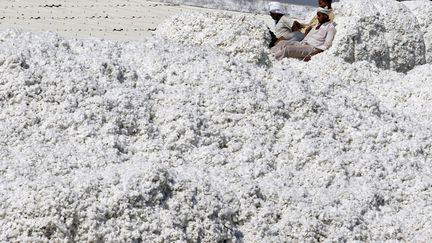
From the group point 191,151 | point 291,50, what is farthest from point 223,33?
point 191,151

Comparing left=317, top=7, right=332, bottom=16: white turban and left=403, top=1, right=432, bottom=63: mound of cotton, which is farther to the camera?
left=403, top=1, right=432, bottom=63: mound of cotton

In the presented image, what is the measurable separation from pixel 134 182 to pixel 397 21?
419 cm

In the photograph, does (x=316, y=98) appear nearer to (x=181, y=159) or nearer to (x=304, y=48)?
(x=181, y=159)

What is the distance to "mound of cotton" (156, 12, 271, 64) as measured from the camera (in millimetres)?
5758

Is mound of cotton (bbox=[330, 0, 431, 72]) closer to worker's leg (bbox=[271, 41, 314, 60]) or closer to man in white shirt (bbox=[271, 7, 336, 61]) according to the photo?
man in white shirt (bbox=[271, 7, 336, 61])

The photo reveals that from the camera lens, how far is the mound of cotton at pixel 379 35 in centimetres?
729

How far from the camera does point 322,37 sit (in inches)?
294

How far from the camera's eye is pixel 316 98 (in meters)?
5.18

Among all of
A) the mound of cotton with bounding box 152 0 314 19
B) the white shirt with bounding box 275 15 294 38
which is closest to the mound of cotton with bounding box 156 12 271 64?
the white shirt with bounding box 275 15 294 38

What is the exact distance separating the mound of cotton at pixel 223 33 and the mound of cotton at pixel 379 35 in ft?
4.17

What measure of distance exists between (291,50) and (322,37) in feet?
1.92

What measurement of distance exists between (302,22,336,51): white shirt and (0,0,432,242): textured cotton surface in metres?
1.86

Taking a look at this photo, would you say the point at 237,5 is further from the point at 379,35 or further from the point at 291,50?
the point at 291,50

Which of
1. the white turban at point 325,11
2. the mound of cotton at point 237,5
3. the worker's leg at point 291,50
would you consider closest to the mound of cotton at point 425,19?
the white turban at point 325,11
